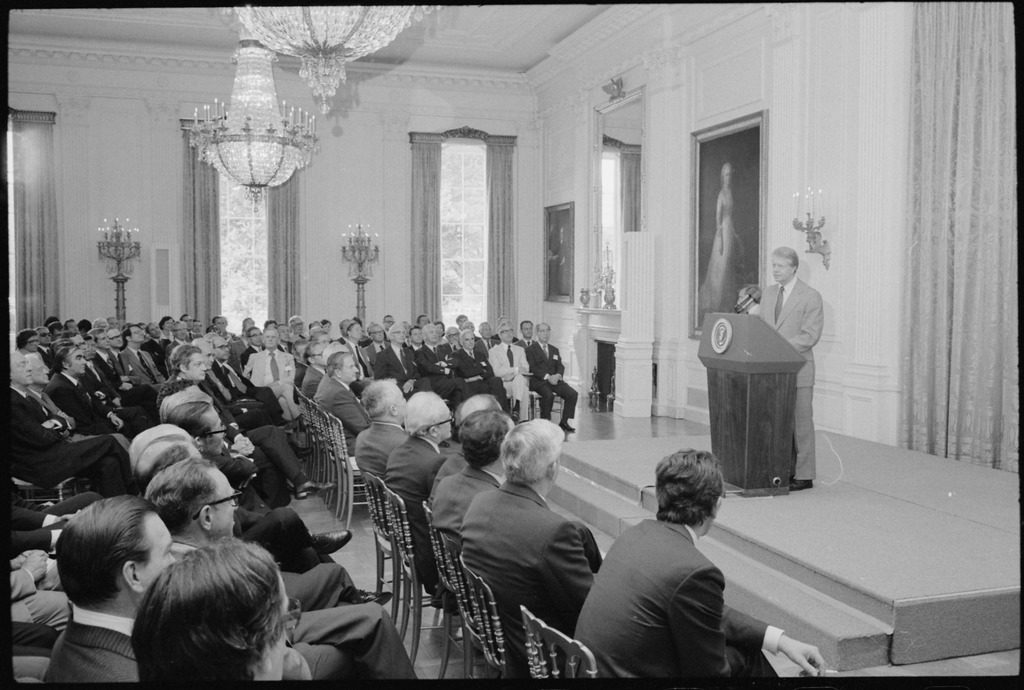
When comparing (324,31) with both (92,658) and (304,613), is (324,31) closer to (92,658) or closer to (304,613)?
(304,613)

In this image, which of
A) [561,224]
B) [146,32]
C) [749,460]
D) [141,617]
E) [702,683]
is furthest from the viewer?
[561,224]

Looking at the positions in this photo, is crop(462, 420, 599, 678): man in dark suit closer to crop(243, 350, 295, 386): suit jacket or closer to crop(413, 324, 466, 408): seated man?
crop(243, 350, 295, 386): suit jacket

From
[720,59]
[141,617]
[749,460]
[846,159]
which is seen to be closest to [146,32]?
[720,59]

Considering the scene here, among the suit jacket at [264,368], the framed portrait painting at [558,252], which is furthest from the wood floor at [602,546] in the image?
the framed portrait painting at [558,252]

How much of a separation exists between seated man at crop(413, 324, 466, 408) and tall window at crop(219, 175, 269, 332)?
5.04 meters

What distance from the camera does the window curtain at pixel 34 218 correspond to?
13.4 m

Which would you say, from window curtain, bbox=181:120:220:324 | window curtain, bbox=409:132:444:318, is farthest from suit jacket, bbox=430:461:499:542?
window curtain, bbox=409:132:444:318

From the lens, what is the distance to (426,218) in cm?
1534

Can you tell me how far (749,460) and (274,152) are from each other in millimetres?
6031

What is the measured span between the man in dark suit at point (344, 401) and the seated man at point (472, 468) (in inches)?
136

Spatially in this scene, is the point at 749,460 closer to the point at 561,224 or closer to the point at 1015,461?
the point at 1015,461

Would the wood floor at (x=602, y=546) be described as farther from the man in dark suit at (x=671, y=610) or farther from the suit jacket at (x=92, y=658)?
the suit jacket at (x=92, y=658)

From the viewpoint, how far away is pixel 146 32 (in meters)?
13.5

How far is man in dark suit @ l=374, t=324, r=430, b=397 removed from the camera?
10375 millimetres
